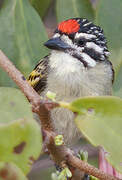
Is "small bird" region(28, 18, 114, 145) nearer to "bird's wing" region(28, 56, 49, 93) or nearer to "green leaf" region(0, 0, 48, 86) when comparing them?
"bird's wing" region(28, 56, 49, 93)

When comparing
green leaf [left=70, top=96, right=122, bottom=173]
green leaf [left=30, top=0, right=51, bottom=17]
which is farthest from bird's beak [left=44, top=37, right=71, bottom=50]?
green leaf [left=70, top=96, right=122, bottom=173]

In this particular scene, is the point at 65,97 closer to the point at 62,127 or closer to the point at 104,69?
the point at 62,127

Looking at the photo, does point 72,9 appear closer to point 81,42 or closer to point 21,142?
point 81,42

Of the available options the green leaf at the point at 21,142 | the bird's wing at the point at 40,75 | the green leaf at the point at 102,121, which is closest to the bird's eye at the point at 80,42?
the bird's wing at the point at 40,75

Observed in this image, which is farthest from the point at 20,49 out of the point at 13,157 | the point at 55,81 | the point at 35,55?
the point at 13,157

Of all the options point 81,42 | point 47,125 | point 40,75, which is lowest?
point 40,75

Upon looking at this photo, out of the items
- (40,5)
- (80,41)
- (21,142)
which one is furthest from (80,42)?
(21,142)
